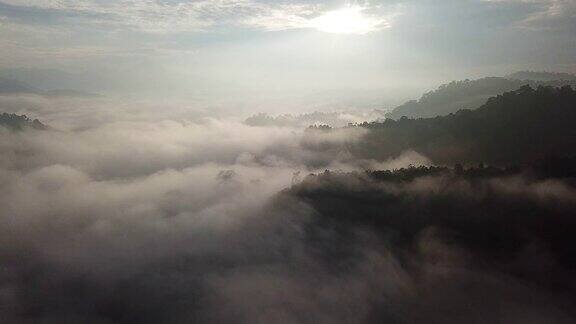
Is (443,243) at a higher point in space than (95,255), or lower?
higher

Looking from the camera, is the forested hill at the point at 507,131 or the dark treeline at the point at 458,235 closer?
the dark treeline at the point at 458,235

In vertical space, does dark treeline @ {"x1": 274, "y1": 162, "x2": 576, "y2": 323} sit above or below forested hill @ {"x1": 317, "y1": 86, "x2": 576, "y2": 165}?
below

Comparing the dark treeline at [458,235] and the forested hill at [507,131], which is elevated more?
the forested hill at [507,131]

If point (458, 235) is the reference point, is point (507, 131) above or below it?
above

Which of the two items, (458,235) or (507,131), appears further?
(507,131)

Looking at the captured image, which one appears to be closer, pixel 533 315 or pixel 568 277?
pixel 533 315

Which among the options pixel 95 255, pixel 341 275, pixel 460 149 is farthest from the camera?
pixel 460 149

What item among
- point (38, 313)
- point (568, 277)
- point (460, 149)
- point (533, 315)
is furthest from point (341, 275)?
point (460, 149)

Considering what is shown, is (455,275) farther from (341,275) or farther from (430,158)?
(430,158)
